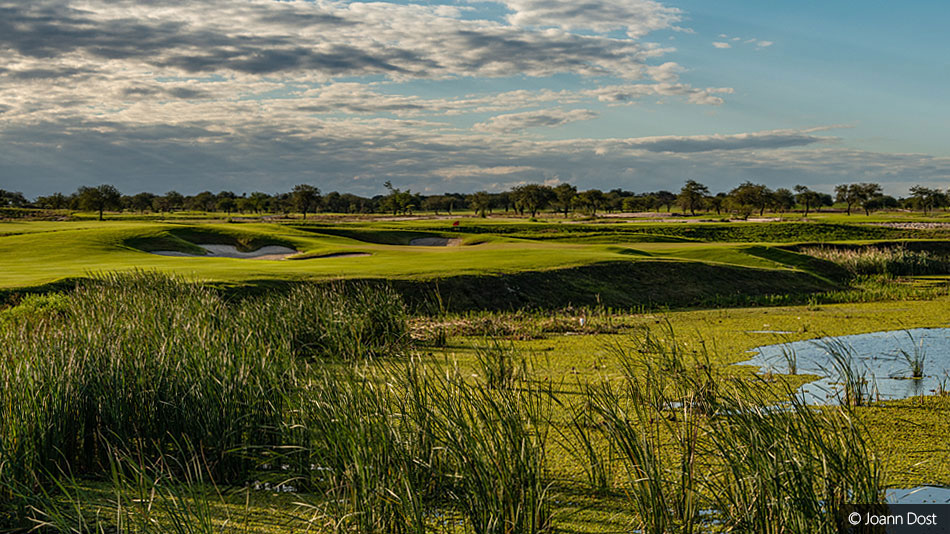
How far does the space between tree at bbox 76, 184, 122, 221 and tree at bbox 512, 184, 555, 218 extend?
57141 millimetres

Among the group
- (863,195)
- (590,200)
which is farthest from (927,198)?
(590,200)

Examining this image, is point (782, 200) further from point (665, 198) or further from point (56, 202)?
point (56, 202)

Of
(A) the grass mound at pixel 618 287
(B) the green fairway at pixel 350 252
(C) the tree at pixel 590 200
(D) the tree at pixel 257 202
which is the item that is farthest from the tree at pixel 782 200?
(A) the grass mound at pixel 618 287

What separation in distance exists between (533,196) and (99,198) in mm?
60880

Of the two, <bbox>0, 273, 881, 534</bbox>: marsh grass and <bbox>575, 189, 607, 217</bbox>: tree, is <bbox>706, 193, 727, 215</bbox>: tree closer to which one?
<bbox>575, 189, 607, 217</bbox>: tree

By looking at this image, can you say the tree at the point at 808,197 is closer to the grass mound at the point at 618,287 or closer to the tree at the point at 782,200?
the tree at the point at 782,200

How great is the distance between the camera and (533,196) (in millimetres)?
114562

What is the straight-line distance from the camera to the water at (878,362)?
1029 centimetres

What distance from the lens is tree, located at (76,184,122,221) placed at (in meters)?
82.3

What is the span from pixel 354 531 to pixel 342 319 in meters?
8.46

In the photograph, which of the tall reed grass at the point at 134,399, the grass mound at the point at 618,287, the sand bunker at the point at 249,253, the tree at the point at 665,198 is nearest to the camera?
the tall reed grass at the point at 134,399

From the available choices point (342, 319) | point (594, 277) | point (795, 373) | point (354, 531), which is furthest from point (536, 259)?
point (354, 531)

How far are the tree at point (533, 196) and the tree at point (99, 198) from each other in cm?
5714

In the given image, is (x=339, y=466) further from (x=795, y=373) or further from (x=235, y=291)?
(x=235, y=291)
